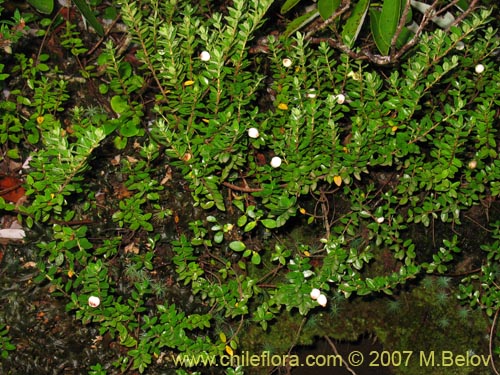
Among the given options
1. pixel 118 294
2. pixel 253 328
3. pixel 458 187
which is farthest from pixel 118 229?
pixel 458 187

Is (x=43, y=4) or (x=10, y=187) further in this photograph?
(x=10, y=187)

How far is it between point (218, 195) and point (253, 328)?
685mm

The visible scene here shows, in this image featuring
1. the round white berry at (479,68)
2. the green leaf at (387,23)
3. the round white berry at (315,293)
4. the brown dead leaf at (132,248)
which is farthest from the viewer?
the brown dead leaf at (132,248)

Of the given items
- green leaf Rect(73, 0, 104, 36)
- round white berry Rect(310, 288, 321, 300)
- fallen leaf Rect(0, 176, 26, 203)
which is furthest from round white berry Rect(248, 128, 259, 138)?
fallen leaf Rect(0, 176, 26, 203)

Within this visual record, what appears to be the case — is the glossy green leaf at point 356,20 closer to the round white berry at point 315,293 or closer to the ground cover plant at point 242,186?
the ground cover plant at point 242,186

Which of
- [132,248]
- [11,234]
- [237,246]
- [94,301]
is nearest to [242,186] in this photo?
[237,246]

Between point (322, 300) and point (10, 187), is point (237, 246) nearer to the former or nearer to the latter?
point (322, 300)

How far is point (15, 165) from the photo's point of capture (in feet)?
8.21

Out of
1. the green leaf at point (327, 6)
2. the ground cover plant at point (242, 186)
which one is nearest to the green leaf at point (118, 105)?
the ground cover plant at point (242, 186)

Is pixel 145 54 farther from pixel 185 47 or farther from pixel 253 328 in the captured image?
pixel 253 328

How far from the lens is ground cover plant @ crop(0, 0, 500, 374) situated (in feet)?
6.87

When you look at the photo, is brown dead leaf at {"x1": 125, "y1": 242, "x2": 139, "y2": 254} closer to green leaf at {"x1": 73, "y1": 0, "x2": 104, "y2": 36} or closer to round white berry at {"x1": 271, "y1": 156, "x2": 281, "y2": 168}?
round white berry at {"x1": 271, "y1": 156, "x2": 281, "y2": 168}

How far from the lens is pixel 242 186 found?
2420 millimetres

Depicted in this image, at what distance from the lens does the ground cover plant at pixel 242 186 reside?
2094 mm
